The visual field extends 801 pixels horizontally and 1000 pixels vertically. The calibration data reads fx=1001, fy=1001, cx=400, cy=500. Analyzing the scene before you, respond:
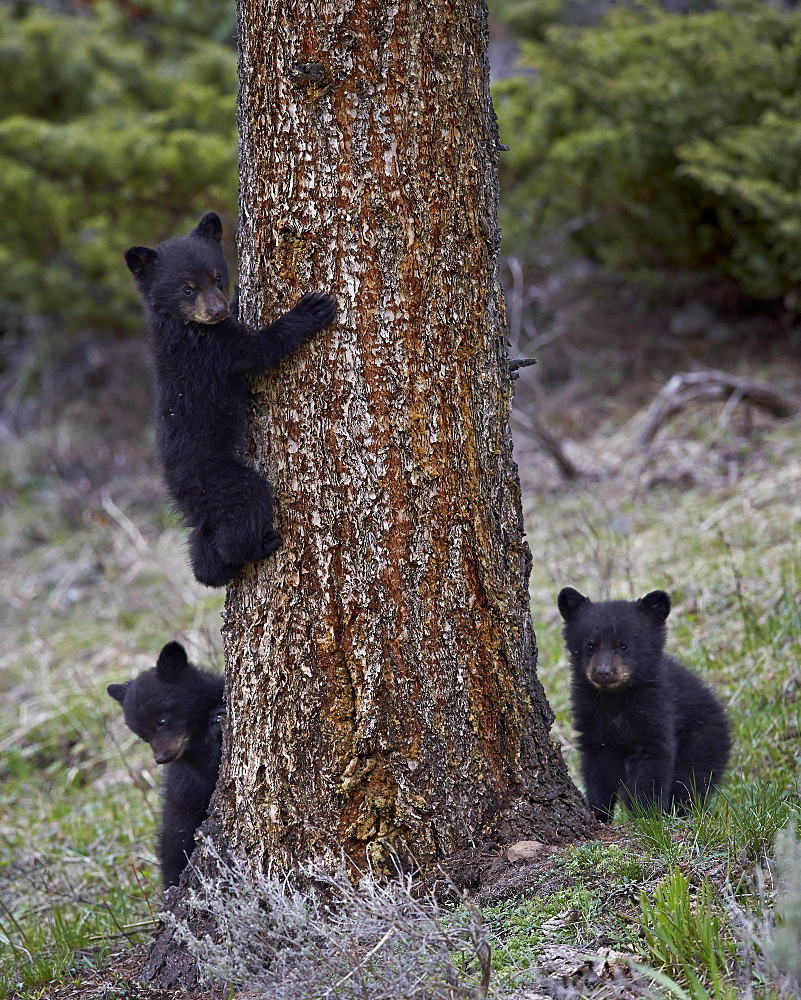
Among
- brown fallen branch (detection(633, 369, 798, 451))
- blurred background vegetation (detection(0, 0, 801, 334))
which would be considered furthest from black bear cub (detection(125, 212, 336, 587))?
blurred background vegetation (detection(0, 0, 801, 334))

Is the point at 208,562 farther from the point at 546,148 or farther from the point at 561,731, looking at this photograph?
the point at 546,148

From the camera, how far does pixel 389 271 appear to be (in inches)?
124

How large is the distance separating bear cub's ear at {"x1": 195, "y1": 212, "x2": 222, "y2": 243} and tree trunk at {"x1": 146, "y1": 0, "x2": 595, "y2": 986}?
95cm

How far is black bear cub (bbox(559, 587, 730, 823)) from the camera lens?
4.12m

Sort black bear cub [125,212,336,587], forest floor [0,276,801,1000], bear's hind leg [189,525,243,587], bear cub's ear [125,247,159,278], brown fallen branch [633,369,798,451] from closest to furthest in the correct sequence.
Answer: forest floor [0,276,801,1000] < black bear cub [125,212,336,587] < bear's hind leg [189,525,243,587] < bear cub's ear [125,247,159,278] < brown fallen branch [633,369,798,451]

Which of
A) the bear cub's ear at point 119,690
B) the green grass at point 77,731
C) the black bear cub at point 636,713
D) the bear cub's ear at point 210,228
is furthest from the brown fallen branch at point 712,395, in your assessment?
the bear cub's ear at point 119,690

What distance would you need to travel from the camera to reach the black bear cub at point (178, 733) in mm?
4238

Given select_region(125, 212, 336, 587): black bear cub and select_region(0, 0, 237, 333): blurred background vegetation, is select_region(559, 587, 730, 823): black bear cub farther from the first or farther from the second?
select_region(0, 0, 237, 333): blurred background vegetation

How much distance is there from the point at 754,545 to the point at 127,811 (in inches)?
165

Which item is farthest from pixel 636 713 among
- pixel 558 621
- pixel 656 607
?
pixel 558 621

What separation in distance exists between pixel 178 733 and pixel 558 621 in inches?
108

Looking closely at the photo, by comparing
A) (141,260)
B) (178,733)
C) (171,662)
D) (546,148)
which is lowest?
(178,733)

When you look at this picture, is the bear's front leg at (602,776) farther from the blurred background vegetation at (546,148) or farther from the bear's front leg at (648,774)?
the blurred background vegetation at (546,148)

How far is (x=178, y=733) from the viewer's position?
4.46m
